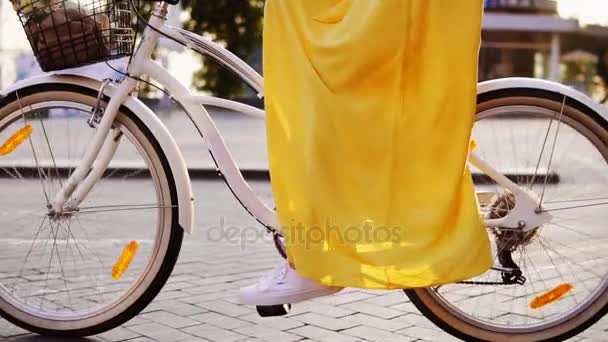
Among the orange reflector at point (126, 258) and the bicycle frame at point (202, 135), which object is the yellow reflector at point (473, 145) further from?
the orange reflector at point (126, 258)

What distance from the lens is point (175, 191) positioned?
2920 millimetres

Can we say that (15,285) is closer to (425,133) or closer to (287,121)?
(287,121)

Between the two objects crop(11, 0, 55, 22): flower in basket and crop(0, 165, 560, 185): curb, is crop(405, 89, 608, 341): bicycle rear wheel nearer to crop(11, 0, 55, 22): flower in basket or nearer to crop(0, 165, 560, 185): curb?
crop(0, 165, 560, 185): curb

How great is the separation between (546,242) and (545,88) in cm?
55

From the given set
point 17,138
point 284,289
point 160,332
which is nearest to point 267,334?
point 160,332


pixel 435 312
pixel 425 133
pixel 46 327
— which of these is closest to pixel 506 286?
pixel 435 312

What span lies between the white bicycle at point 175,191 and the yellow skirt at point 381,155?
12.2 inches

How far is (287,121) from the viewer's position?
2553mm

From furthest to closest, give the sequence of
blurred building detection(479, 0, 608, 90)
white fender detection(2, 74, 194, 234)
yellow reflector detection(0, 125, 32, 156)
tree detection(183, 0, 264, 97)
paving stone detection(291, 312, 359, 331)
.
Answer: tree detection(183, 0, 264, 97) < blurred building detection(479, 0, 608, 90) < paving stone detection(291, 312, 359, 331) < yellow reflector detection(0, 125, 32, 156) < white fender detection(2, 74, 194, 234)

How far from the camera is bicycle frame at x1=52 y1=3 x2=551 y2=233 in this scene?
9.07ft

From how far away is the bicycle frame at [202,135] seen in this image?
2766 millimetres

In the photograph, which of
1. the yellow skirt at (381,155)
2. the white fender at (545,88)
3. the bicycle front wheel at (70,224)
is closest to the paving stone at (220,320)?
the bicycle front wheel at (70,224)

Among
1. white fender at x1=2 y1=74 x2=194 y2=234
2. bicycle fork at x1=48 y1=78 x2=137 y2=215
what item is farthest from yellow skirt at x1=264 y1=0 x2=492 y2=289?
bicycle fork at x1=48 y1=78 x2=137 y2=215

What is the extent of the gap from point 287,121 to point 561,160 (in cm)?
107
